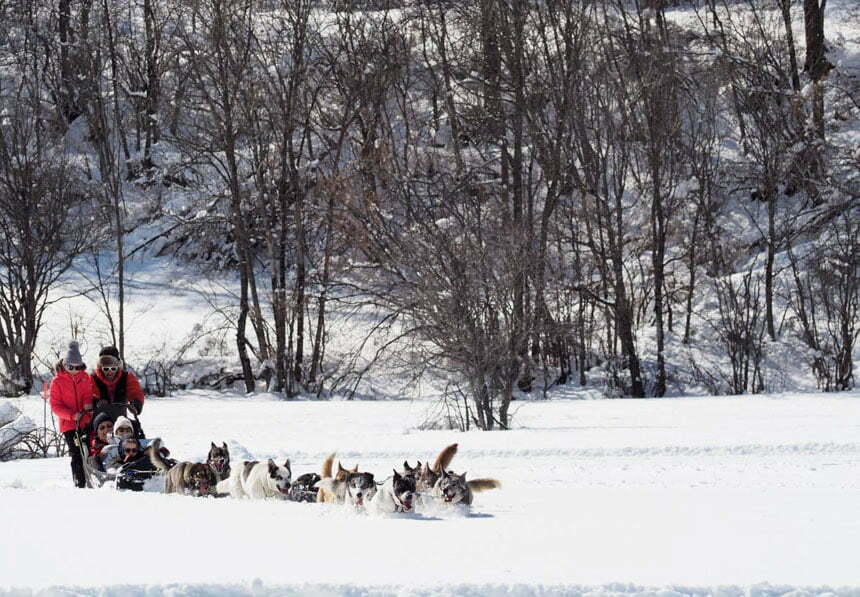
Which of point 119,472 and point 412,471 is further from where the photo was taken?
point 119,472

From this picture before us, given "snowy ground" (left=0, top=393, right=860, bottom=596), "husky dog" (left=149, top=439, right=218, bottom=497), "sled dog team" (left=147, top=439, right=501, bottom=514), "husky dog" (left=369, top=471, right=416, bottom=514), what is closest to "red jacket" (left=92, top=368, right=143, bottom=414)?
"snowy ground" (left=0, top=393, right=860, bottom=596)

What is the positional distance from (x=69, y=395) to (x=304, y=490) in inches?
127

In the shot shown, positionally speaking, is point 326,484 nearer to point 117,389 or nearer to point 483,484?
point 483,484

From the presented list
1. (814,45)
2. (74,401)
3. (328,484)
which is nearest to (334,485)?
(328,484)

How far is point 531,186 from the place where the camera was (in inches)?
1035

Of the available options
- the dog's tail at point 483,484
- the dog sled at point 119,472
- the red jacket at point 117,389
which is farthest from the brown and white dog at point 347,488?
the red jacket at point 117,389

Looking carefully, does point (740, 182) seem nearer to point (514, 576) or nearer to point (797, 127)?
point (797, 127)

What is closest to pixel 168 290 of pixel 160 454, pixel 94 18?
pixel 94 18

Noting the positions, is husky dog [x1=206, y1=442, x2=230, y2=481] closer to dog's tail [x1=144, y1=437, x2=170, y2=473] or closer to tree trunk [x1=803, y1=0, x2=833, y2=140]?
dog's tail [x1=144, y1=437, x2=170, y2=473]

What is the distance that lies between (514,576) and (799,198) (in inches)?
1015

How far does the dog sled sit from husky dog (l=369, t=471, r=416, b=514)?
262 centimetres

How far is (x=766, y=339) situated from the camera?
81.8ft

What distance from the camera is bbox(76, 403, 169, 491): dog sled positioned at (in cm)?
988

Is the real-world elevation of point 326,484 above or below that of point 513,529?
above
